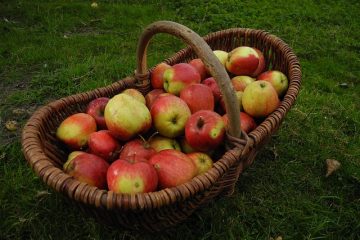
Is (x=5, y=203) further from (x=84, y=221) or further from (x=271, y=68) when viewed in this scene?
(x=271, y=68)

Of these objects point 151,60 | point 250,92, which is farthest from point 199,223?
point 151,60

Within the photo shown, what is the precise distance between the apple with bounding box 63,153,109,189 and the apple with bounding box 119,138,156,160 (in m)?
0.13

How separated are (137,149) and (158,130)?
0.21 metres

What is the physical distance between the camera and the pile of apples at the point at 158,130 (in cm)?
189

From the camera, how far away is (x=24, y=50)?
4129mm

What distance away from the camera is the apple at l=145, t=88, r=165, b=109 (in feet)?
8.16

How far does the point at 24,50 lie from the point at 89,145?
2426 mm

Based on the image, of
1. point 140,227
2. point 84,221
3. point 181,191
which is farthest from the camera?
point 84,221

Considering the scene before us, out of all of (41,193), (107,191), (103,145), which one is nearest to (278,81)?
(103,145)

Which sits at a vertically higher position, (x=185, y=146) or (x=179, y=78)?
(x=179, y=78)

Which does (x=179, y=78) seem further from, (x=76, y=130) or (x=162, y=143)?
(x=76, y=130)

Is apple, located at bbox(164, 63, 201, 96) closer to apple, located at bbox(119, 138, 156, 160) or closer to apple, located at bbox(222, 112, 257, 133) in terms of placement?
apple, located at bbox(222, 112, 257, 133)

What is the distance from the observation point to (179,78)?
7.99 ft

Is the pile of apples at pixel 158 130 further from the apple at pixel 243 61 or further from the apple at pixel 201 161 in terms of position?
the apple at pixel 243 61
